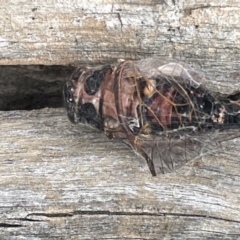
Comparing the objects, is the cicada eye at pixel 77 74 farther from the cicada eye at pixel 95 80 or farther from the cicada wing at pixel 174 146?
the cicada wing at pixel 174 146

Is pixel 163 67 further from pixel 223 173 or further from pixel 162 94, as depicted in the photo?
pixel 223 173

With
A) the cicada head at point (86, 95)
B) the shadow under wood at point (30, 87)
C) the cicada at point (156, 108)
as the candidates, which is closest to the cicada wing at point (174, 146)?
the cicada at point (156, 108)

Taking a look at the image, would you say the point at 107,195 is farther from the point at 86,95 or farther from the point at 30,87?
the point at 30,87

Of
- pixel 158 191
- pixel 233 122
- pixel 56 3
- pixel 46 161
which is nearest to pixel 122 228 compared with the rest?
pixel 158 191

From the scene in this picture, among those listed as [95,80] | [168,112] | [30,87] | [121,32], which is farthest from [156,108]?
[30,87]

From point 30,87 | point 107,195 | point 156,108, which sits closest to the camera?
point 156,108

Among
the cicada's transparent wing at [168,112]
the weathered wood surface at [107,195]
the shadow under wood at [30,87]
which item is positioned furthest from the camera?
the shadow under wood at [30,87]
